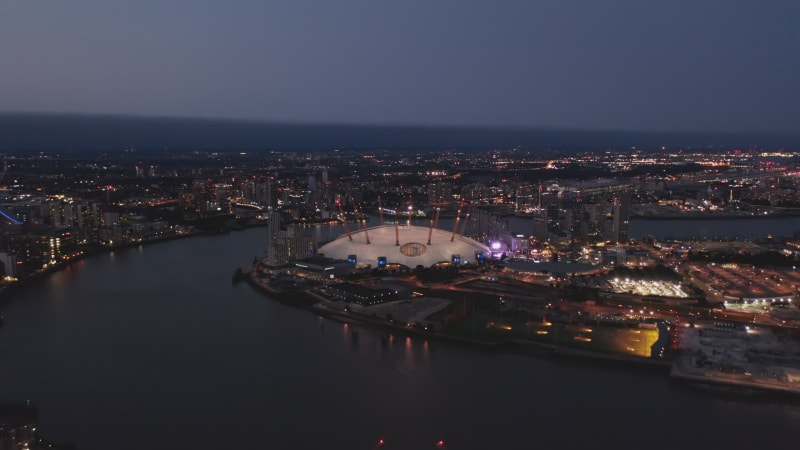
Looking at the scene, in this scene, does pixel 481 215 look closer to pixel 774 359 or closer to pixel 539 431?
pixel 774 359

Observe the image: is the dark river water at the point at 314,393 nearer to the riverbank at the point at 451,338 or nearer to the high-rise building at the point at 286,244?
the riverbank at the point at 451,338

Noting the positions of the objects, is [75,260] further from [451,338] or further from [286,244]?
[451,338]

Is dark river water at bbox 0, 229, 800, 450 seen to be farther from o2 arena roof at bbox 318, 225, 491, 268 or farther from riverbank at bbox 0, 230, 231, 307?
o2 arena roof at bbox 318, 225, 491, 268

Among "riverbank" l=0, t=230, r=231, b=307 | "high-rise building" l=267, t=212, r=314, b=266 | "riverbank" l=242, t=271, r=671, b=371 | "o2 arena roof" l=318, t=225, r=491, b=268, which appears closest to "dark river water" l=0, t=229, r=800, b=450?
"riverbank" l=242, t=271, r=671, b=371

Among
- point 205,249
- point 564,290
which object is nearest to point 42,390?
point 564,290

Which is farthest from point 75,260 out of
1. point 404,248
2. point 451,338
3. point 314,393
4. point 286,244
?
point 314,393

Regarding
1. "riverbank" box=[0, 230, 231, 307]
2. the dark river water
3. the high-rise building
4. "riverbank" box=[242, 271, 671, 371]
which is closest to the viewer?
the dark river water

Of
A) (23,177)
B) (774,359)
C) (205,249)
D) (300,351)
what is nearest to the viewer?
(774,359)
